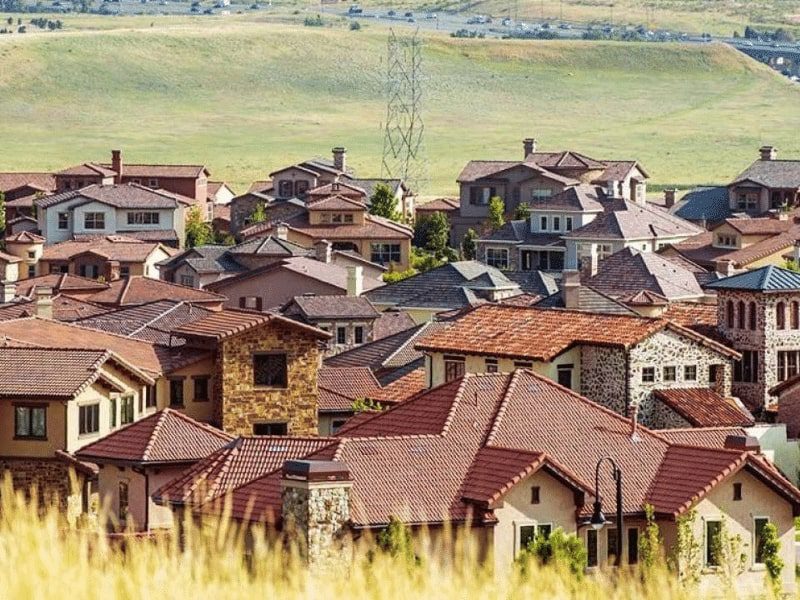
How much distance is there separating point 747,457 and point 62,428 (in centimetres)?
1354

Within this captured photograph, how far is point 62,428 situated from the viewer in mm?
46406

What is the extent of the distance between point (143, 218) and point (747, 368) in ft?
211

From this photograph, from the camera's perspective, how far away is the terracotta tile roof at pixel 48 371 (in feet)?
152

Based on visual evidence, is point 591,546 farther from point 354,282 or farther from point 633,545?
point 354,282

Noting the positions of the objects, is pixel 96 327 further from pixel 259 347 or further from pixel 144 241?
pixel 144 241

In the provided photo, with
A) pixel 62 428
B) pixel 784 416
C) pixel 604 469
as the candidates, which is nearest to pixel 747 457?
pixel 604 469

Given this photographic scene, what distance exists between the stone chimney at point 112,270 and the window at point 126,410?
172 feet

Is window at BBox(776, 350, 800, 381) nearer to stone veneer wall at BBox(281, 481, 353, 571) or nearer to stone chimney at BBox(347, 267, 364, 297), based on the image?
stone veneer wall at BBox(281, 481, 353, 571)

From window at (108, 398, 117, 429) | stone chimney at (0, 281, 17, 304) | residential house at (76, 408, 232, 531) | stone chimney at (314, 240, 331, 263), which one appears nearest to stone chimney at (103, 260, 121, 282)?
stone chimney at (314, 240, 331, 263)

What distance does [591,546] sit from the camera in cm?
3784

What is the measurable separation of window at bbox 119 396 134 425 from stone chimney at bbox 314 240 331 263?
168 ft

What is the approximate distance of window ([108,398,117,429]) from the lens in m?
48.3

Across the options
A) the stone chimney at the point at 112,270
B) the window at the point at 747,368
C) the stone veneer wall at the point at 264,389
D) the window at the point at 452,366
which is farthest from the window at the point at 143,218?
the stone veneer wall at the point at 264,389

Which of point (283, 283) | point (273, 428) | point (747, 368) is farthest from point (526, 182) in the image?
point (273, 428)
